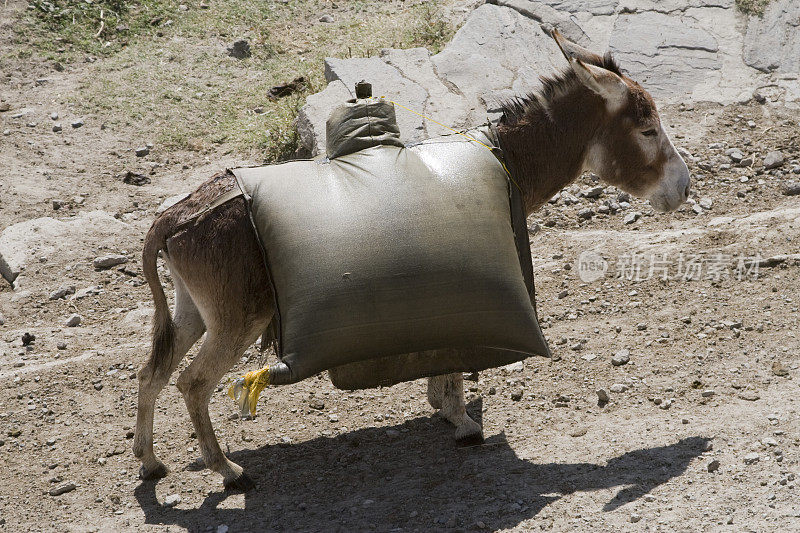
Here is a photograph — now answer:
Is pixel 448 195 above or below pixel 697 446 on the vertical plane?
above

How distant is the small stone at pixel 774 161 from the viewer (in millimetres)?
7551

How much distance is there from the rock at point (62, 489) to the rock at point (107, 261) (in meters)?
2.64

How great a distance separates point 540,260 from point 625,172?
1727mm

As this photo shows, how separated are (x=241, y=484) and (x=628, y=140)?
305cm

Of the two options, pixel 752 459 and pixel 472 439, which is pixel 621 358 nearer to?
pixel 472 439

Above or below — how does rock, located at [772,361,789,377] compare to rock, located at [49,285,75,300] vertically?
above

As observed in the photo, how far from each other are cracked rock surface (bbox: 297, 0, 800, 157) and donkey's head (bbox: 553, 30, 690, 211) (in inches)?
103

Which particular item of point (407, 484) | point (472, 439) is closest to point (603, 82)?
point (472, 439)

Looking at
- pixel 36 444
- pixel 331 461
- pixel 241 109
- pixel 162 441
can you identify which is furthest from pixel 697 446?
pixel 241 109

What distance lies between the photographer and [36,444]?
5504 millimetres

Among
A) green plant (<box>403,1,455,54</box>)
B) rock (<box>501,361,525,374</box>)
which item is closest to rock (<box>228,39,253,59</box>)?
green plant (<box>403,1,455,54</box>)

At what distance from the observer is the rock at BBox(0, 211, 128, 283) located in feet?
24.2

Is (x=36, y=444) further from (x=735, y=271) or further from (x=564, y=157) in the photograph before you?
(x=735, y=271)

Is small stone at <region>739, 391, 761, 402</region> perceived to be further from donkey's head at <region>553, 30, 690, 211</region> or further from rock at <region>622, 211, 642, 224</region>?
rock at <region>622, 211, 642, 224</region>
